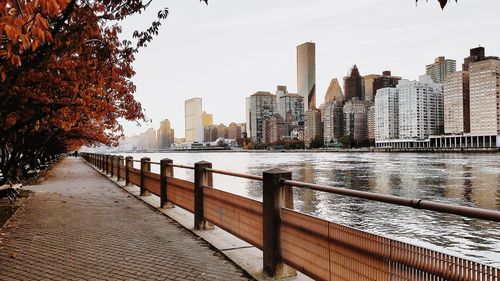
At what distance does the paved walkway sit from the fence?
0.68 metres

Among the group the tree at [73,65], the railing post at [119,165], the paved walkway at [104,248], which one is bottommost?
the paved walkway at [104,248]

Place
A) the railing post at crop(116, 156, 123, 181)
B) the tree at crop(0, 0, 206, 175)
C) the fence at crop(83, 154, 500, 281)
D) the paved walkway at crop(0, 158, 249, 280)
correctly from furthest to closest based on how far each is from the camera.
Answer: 1. the railing post at crop(116, 156, 123, 181)
2. the tree at crop(0, 0, 206, 175)
3. the paved walkway at crop(0, 158, 249, 280)
4. the fence at crop(83, 154, 500, 281)

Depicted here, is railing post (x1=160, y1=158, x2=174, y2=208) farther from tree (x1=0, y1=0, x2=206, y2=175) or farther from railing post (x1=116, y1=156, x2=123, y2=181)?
railing post (x1=116, y1=156, x2=123, y2=181)

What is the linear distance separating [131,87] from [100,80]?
4734 millimetres

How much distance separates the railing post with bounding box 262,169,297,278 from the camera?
580 cm

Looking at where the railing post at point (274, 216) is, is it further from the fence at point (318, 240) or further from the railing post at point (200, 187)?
the railing post at point (200, 187)

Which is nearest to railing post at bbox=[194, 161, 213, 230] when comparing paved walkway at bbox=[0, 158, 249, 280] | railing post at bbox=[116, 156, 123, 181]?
paved walkway at bbox=[0, 158, 249, 280]

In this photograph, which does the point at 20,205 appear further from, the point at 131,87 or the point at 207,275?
the point at 207,275

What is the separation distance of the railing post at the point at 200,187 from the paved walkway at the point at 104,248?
1.26 feet

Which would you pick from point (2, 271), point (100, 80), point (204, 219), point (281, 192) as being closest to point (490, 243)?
point (204, 219)

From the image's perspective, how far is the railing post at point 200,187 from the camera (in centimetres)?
906

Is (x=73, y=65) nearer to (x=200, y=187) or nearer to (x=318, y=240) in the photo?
(x=200, y=187)

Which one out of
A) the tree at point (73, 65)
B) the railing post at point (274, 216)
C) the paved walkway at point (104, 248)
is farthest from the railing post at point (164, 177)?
the railing post at point (274, 216)

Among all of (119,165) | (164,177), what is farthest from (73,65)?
(119,165)
